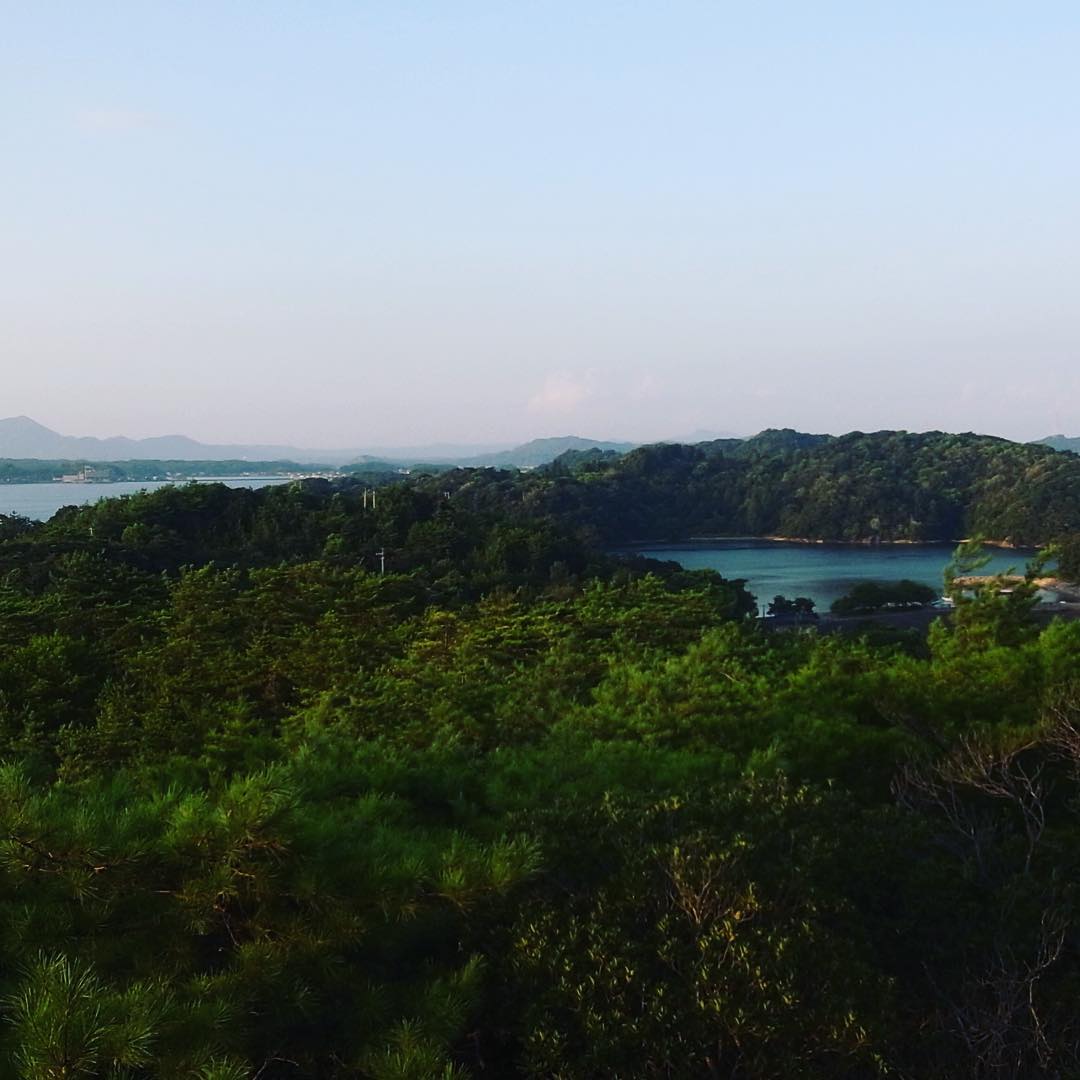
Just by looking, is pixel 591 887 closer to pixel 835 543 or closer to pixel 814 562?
pixel 814 562

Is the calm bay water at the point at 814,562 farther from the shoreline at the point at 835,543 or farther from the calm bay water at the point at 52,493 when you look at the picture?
the calm bay water at the point at 52,493

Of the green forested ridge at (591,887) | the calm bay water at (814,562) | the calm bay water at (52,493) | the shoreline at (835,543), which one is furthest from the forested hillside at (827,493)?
the green forested ridge at (591,887)

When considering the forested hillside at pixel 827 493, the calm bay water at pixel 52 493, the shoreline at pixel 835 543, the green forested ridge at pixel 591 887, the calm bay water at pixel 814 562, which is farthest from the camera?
the calm bay water at pixel 52 493

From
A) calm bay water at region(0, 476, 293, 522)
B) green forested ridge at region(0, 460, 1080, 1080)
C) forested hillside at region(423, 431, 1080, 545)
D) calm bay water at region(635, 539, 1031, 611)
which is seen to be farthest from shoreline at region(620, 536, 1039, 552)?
green forested ridge at region(0, 460, 1080, 1080)

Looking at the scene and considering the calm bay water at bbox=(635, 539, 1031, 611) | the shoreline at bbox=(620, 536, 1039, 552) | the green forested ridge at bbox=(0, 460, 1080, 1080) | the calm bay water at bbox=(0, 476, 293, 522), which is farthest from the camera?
the calm bay water at bbox=(0, 476, 293, 522)

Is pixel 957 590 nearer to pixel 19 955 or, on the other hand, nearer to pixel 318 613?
pixel 318 613

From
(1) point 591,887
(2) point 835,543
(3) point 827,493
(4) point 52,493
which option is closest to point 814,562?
(2) point 835,543

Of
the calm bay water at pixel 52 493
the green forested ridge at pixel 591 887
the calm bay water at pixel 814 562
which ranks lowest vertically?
the calm bay water at pixel 814 562

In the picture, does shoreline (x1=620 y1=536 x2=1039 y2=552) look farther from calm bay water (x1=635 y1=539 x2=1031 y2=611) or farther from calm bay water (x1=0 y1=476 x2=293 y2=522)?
calm bay water (x1=0 y1=476 x2=293 y2=522)
